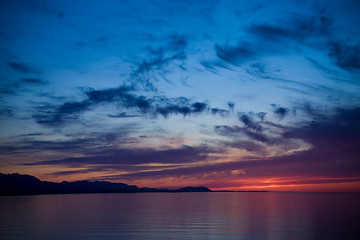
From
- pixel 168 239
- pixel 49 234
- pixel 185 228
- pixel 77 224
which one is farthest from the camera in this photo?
pixel 77 224

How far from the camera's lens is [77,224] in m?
44.5

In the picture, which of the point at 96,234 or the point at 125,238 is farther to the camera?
the point at 96,234

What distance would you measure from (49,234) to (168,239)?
15.7 metres

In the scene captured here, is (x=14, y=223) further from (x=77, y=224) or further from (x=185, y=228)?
(x=185, y=228)

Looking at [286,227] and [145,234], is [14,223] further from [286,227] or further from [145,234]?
[286,227]

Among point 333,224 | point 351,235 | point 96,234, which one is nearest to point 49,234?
point 96,234

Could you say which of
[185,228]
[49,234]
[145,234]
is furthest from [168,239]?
[49,234]

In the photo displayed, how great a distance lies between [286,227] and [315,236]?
7.02 m

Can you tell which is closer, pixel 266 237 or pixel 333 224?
pixel 266 237

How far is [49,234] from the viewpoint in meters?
35.9

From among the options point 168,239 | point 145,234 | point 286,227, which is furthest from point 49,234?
point 286,227

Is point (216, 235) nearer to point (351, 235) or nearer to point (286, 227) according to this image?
point (286, 227)

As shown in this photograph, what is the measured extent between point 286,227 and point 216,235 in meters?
13.1

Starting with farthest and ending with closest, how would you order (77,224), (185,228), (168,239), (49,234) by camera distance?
1. (77,224)
2. (185,228)
3. (49,234)
4. (168,239)
